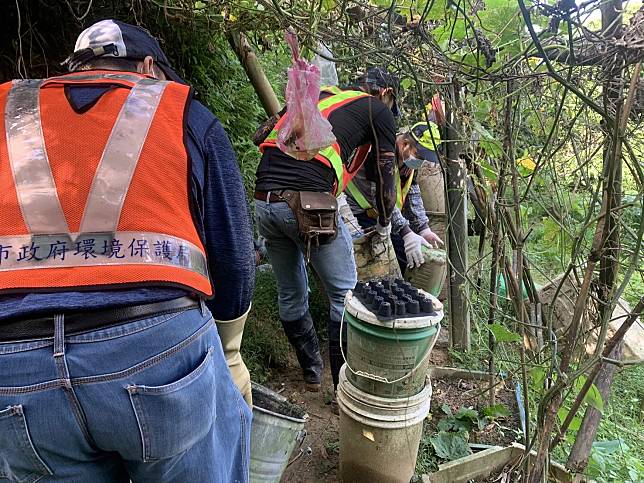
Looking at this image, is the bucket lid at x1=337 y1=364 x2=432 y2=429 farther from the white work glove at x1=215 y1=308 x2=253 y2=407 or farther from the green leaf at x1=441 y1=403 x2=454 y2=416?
the green leaf at x1=441 y1=403 x2=454 y2=416

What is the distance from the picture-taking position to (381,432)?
2.08 metres

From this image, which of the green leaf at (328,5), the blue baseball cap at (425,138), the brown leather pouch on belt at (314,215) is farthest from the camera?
the blue baseball cap at (425,138)

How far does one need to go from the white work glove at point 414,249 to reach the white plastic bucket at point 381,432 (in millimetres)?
1337

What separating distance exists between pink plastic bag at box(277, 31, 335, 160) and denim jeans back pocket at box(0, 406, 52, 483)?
144 cm

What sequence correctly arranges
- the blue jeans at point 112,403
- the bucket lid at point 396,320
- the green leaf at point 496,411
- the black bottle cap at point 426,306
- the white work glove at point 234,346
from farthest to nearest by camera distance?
the green leaf at point 496,411
the black bottle cap at point 426,306
the bucket lid at point 396,320
the white work glove at point 234,346
the blue jeans at point 112,403

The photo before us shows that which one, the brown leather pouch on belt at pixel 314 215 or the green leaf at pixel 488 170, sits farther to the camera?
the brown leather pouch on belt at pixel 314 215

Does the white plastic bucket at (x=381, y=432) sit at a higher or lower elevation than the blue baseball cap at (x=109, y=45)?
lower

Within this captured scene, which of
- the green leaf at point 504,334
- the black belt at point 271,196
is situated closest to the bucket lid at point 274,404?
the green leaf at point 504,334

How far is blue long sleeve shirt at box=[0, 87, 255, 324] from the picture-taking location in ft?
3.79

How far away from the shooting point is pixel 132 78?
4.30 ft

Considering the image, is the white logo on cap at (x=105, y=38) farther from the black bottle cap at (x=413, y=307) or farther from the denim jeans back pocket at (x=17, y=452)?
the black bottle cap at (x=413, y=307)

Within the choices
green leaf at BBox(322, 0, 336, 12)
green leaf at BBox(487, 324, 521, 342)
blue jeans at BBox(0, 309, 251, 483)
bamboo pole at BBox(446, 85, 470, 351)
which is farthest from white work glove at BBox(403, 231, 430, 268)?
blue jeans at BBox(0, 309, 251, 483)

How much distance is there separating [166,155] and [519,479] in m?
1.61

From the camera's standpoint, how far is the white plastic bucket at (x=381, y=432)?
6.79ft
